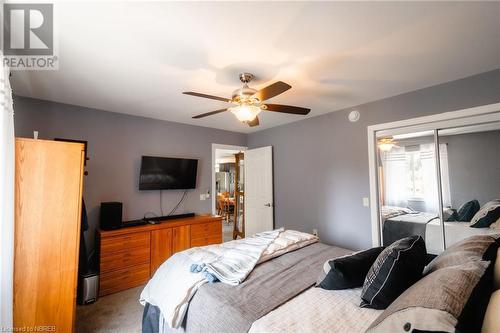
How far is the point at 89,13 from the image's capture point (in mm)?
1356

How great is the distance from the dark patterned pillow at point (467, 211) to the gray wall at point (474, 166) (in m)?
0.04

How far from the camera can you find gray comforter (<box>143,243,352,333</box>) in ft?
4.08

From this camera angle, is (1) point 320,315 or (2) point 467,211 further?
(2) point 467,211

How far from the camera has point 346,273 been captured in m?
→ 1.40

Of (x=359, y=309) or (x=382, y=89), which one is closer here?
(x=359, y=309)

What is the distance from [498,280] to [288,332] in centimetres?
106

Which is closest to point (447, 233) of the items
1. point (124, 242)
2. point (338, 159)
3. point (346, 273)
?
point (338, 159)

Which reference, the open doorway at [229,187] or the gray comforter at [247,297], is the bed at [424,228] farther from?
the open doorway at [229,187]

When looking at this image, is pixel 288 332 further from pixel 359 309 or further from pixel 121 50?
pixel 121 50

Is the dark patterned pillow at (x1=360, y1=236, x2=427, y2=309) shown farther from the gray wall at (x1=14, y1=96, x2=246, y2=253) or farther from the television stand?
the gray wall at (x1=14, y1=96, x2=246, y2=253)

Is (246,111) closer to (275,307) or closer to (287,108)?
(287,108)

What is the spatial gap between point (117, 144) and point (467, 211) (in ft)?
14.6

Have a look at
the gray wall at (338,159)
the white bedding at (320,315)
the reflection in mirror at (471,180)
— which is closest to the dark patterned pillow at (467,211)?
the reflection in mirror at (471,180)

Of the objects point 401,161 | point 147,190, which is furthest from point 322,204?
point 147,190
